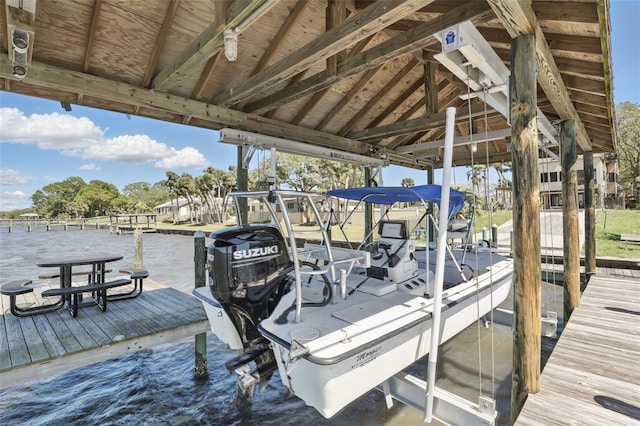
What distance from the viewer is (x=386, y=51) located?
3285mm

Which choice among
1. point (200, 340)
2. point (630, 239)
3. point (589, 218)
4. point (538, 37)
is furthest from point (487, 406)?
point (630, 239)

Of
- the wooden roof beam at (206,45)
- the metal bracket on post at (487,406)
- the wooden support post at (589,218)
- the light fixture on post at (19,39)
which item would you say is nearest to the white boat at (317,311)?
Result: the metal bracket on post at (487,406)

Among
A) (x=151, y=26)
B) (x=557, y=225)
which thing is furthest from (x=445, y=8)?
(x=557, y=225)

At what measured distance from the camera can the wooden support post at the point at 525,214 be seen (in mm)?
2381

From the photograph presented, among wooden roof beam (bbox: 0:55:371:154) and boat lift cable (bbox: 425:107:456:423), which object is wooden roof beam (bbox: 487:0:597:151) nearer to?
boat lift cable (bbox: 425:107:456:423)

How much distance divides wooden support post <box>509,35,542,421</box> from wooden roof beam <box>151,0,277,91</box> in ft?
6.40

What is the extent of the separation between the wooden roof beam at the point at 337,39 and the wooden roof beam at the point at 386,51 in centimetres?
58

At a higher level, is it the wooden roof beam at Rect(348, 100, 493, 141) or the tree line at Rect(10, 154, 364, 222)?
the tree line at Rect(10, 154, 364, 222)

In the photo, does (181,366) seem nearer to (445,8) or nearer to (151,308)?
(151,308)

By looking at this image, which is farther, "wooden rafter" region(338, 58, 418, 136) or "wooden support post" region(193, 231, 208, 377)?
"wooden rafter" region(338, 58, 418, 136)

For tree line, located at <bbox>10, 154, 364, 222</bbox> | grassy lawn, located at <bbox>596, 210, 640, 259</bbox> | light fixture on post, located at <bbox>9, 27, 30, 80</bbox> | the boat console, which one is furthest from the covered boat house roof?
grassy lawn, located at <bbox>596, 210, 640, 259</bbox>

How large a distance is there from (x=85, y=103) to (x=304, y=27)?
3.11 meters

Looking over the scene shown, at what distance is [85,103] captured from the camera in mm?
4160

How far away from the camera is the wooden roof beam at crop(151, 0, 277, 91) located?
91.2 inches
